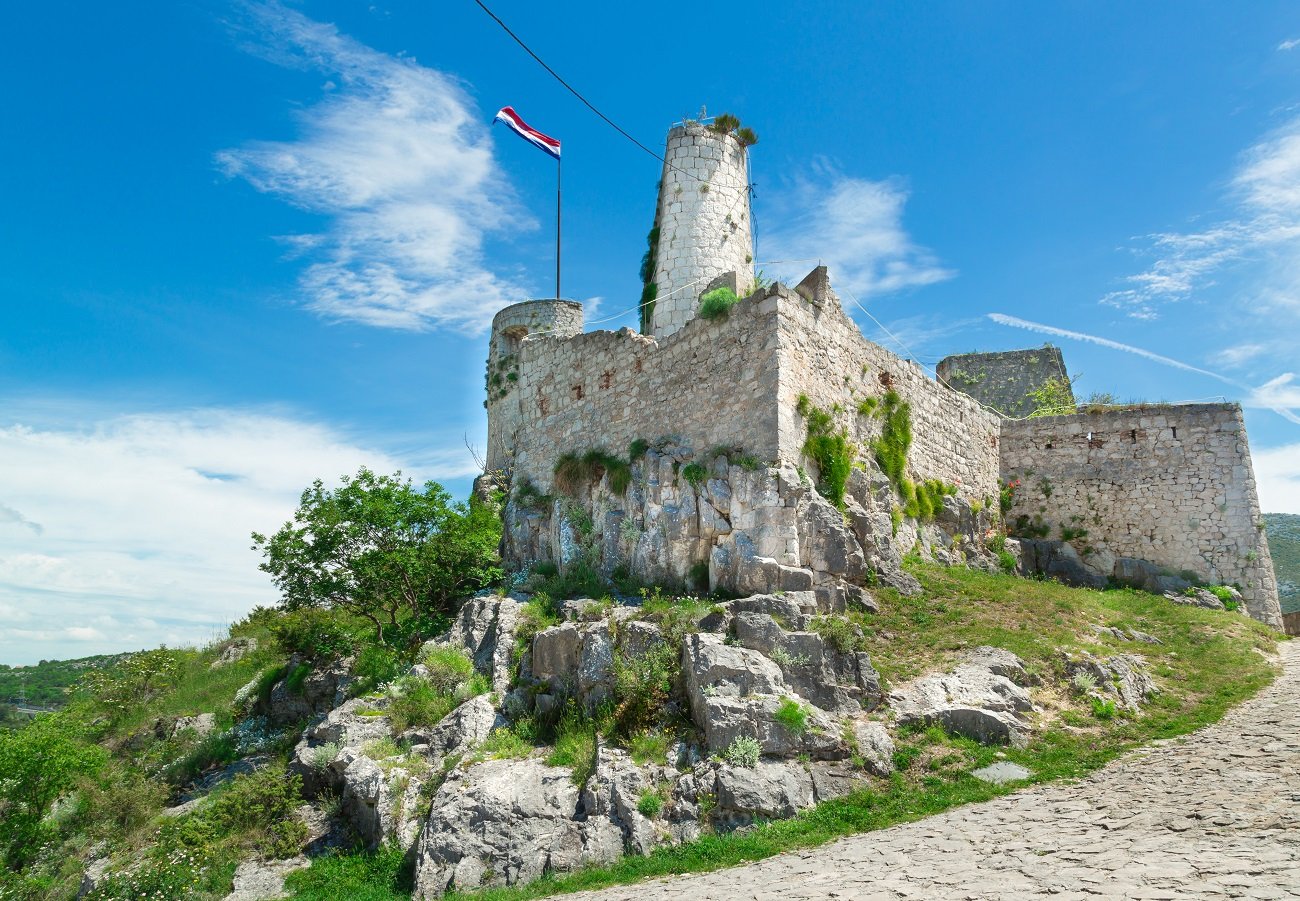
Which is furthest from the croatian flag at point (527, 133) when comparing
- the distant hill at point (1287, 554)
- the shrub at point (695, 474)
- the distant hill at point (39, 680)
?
the distant hill at point (39, 680)

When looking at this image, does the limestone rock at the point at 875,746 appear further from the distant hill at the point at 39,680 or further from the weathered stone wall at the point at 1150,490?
the distant hill at the point at 39,680

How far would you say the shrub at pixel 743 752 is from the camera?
38.9 feet

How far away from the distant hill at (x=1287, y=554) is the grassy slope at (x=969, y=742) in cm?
2789

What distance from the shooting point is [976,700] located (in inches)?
511

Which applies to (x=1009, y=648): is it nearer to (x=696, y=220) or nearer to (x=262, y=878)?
(x=262, y=878)

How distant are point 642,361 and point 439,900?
11.8 m

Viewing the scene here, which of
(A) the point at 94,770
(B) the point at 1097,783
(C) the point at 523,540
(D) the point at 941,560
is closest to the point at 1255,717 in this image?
(B) the point at 1097,783

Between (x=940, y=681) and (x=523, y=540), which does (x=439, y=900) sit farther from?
(x=523, y=540)

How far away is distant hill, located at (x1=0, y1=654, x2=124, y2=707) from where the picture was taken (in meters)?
67.8

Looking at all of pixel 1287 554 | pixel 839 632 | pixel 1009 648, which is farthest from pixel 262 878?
pixel 1287 554

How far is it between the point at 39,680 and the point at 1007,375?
8267 cm

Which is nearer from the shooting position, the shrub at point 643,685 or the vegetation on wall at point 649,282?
the shrub at point 643,685

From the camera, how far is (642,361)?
19.8m

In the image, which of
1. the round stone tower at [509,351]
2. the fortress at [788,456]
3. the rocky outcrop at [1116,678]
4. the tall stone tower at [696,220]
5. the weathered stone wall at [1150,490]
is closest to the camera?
the rocky outcrop at [1116,678]
